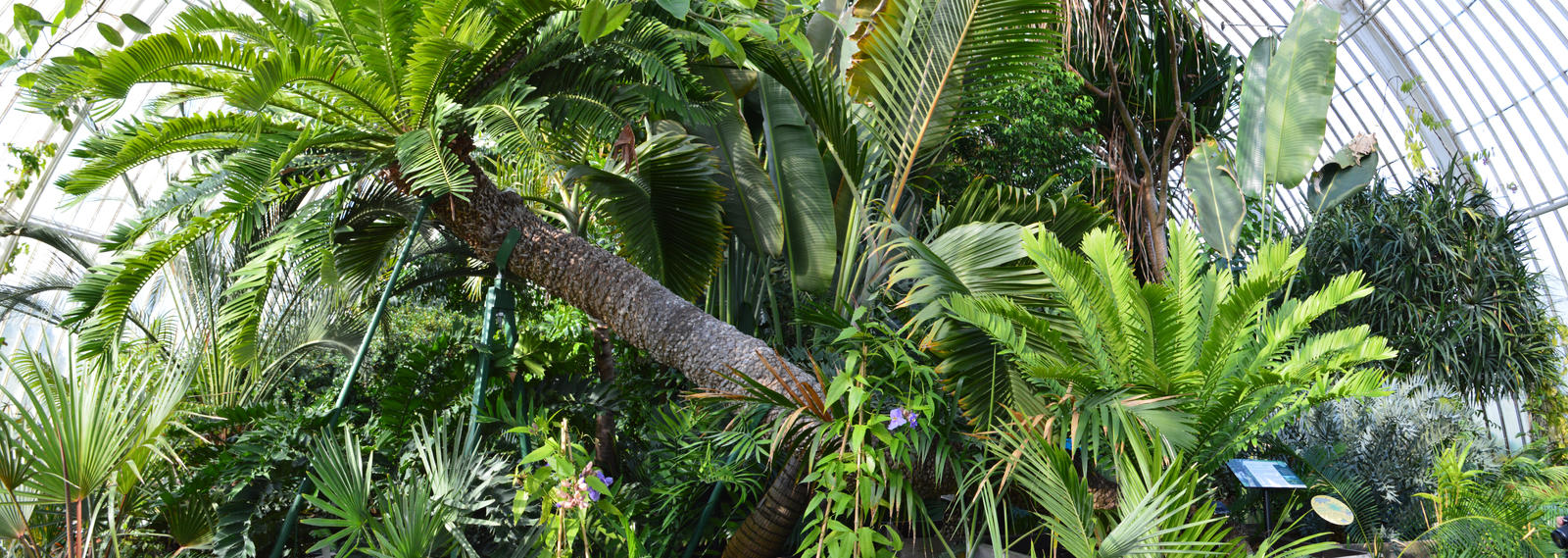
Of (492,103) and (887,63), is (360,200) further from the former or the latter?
(887,63)

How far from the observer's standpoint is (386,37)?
301cm

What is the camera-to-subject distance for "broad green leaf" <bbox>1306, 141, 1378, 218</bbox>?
21.2ft

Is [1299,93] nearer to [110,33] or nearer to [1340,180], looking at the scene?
[1340,180]

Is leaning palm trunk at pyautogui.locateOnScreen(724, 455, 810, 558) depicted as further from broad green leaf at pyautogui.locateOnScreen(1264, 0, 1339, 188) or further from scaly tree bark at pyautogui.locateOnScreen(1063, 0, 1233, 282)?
scaly tree bark at pyautogui.locateOnScreen(1063, 0, 1233, 282)

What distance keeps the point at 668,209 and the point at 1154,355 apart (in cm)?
214

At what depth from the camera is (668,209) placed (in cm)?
412

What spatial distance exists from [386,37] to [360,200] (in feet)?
2.82

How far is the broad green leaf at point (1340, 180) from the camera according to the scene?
6465 mm

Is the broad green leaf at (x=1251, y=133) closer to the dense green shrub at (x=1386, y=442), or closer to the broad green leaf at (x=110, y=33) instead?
the dense green shrub at (x=1386, y=442)

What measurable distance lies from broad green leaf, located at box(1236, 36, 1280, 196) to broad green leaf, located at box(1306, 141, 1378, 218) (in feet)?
2.92

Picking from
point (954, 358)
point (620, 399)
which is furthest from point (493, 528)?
point (954, 358)

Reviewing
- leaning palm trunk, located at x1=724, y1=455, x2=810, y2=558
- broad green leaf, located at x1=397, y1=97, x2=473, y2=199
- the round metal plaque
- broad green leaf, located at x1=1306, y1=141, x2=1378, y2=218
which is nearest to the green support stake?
broad green leaf, located at x1=397, y1=97, x2=473, y2=199

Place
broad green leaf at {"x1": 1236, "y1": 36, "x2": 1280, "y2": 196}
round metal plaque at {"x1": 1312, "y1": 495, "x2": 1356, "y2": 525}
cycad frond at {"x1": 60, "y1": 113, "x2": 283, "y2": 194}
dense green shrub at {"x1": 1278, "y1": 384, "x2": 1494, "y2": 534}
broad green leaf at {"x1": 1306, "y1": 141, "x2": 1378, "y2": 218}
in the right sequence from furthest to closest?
broad green leaf at {"x1": 1306, "y1": 141, "x2": 1378, "y2": 218}
broad green leaf at {"x1": 1236, "y1": 36, "x2": 1280, "y2": 196}
dense green shrub at {"x1": 1278, "y1": 384, "x2": 1494, "y2": 534}
round metal plaque at {"x1": 1312, "y1": 495, "x2": 1356, "y2": 525}
cycad frond at {"x1": 60, "y1": 113, "x2": 283, "y2": 194}

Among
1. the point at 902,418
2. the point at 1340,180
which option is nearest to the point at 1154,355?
the point at 902,418
